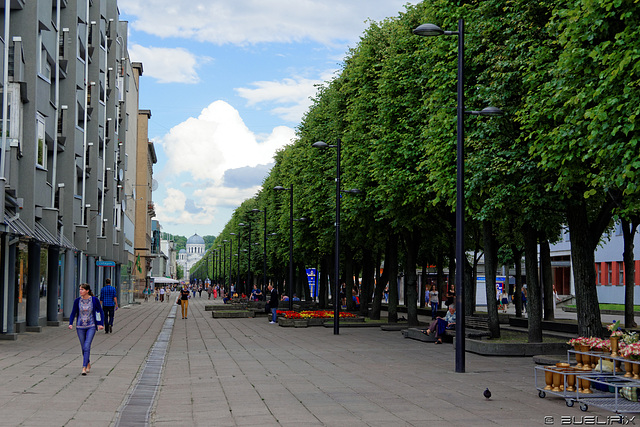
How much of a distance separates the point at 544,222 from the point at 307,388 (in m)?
9.86

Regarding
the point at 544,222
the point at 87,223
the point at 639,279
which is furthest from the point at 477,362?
the point at 639,279

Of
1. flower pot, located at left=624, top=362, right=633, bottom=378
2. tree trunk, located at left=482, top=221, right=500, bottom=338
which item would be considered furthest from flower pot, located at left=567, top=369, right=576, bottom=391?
tree trunk, located at left=482, top=221, right=500, bottom=338

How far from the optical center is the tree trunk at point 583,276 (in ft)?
66.3

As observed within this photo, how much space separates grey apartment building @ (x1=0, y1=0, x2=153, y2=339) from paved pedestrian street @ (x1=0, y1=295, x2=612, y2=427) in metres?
4.85

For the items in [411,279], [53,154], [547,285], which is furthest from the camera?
[547,285]

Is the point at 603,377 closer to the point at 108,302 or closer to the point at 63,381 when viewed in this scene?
the point at 63,381

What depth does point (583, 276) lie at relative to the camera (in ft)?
67.1

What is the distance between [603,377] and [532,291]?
10758 millimetres

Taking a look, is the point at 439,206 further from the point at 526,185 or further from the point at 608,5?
the point at 608,5

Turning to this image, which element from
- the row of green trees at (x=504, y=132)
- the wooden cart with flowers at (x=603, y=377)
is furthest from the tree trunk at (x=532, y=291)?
the wooden cart with flowers at (x=603, y=377)

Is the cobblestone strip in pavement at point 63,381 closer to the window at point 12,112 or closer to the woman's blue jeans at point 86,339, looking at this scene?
the woman's blue jeans at point 86,339

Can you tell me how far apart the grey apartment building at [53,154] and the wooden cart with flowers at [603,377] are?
16.8 m

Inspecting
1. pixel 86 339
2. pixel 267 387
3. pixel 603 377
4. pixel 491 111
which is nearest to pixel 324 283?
pixel 491 111

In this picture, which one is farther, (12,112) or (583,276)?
(12,112)
